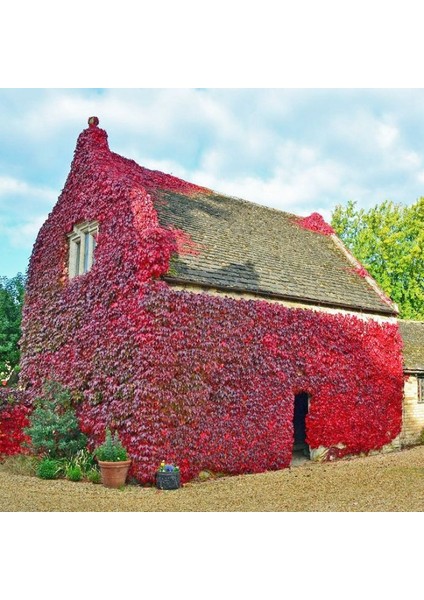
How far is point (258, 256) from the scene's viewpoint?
16.1 metres

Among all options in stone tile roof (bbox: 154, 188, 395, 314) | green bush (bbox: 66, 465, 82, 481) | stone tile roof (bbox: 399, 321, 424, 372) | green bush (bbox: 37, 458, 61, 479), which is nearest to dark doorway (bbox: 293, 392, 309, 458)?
stone tile roof (bbox: 399, 321, 424, 372)

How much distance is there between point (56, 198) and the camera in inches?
661

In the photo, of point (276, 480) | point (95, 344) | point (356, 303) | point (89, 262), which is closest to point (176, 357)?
point (95, 344)

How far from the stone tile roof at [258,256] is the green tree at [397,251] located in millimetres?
16803

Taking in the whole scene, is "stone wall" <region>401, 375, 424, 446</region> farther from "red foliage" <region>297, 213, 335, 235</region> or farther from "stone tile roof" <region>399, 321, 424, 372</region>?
"red foliage" <region>297, 213, 335, 235</region>

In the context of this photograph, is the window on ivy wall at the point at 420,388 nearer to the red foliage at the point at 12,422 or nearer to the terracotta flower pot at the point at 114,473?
the terracotta flower pot at the point at 114,473

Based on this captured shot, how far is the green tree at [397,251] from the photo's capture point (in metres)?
35.7

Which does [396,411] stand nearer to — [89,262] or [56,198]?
[89,262]

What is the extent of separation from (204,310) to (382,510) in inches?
225

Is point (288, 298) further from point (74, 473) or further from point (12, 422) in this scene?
point (12, 422)

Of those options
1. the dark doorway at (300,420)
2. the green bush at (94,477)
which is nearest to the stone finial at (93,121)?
the green bush at (94,477)

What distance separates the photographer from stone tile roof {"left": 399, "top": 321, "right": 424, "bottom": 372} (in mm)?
19230

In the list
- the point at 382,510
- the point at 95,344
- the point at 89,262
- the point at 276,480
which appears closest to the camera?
the point at 382,510

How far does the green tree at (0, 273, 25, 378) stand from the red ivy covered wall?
210 inches
